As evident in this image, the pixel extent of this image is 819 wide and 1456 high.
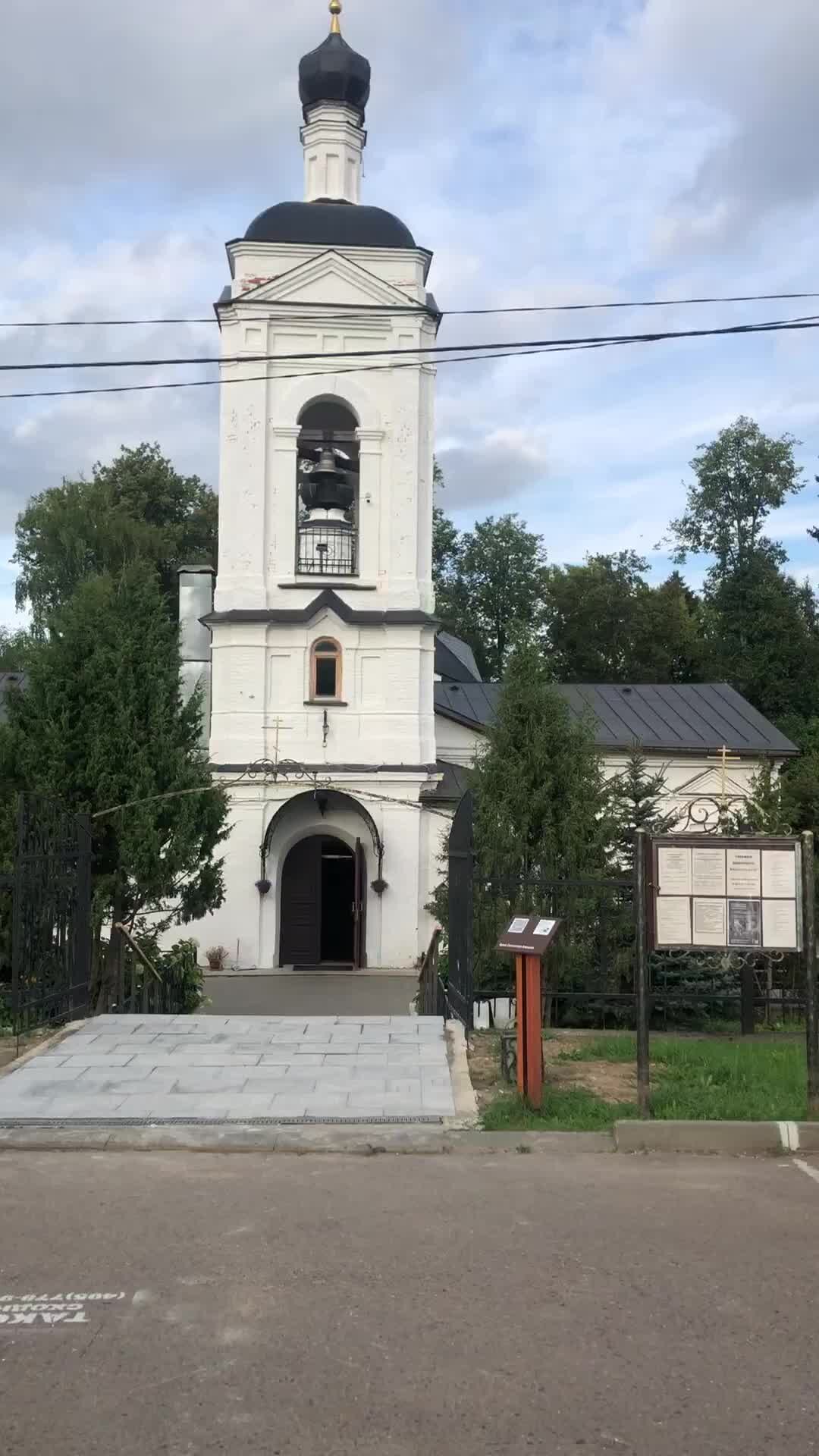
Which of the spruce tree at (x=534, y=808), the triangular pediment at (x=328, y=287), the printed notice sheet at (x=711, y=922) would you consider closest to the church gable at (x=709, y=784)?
the triangular pediment at (x=328, y=287)

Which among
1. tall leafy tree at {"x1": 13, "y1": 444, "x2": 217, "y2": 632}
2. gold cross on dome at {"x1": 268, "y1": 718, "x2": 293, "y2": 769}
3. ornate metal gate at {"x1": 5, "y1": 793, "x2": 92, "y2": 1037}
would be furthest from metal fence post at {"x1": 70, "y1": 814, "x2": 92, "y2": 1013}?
tall leafy tree at {"x1": 13, "y1": 444, "x2": 217, "y2": 632}

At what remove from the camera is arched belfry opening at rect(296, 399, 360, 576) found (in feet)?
85.2

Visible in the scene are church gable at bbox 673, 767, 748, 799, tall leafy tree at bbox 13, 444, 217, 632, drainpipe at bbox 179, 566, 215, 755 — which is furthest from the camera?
tall leafy tree at bbox 13, 444, 217, 632

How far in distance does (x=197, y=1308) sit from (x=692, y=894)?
15.2ft

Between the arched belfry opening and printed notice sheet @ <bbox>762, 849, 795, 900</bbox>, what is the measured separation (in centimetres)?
1788

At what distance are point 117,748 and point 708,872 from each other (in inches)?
281

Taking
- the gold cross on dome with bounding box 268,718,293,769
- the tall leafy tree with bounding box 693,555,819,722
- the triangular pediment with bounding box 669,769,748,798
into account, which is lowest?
the triangular pediment with bounding box 669,769,748,798

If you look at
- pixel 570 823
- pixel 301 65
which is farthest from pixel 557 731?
pixel 301 65

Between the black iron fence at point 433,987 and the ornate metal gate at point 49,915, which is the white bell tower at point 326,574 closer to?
the black iron fence at point 433,987

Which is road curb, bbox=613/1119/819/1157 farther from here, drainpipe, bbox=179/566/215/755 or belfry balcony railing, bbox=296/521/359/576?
drainpipe, bbox=179/566/215/755

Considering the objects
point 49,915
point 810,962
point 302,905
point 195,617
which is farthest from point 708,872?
point 195,617

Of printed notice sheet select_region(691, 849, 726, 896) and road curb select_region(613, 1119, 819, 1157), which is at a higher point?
printed notice sheet select_region(691, 849, 726, 896)

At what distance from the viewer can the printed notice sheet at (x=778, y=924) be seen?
27.9ft

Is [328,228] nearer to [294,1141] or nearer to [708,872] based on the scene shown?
[708,872]
